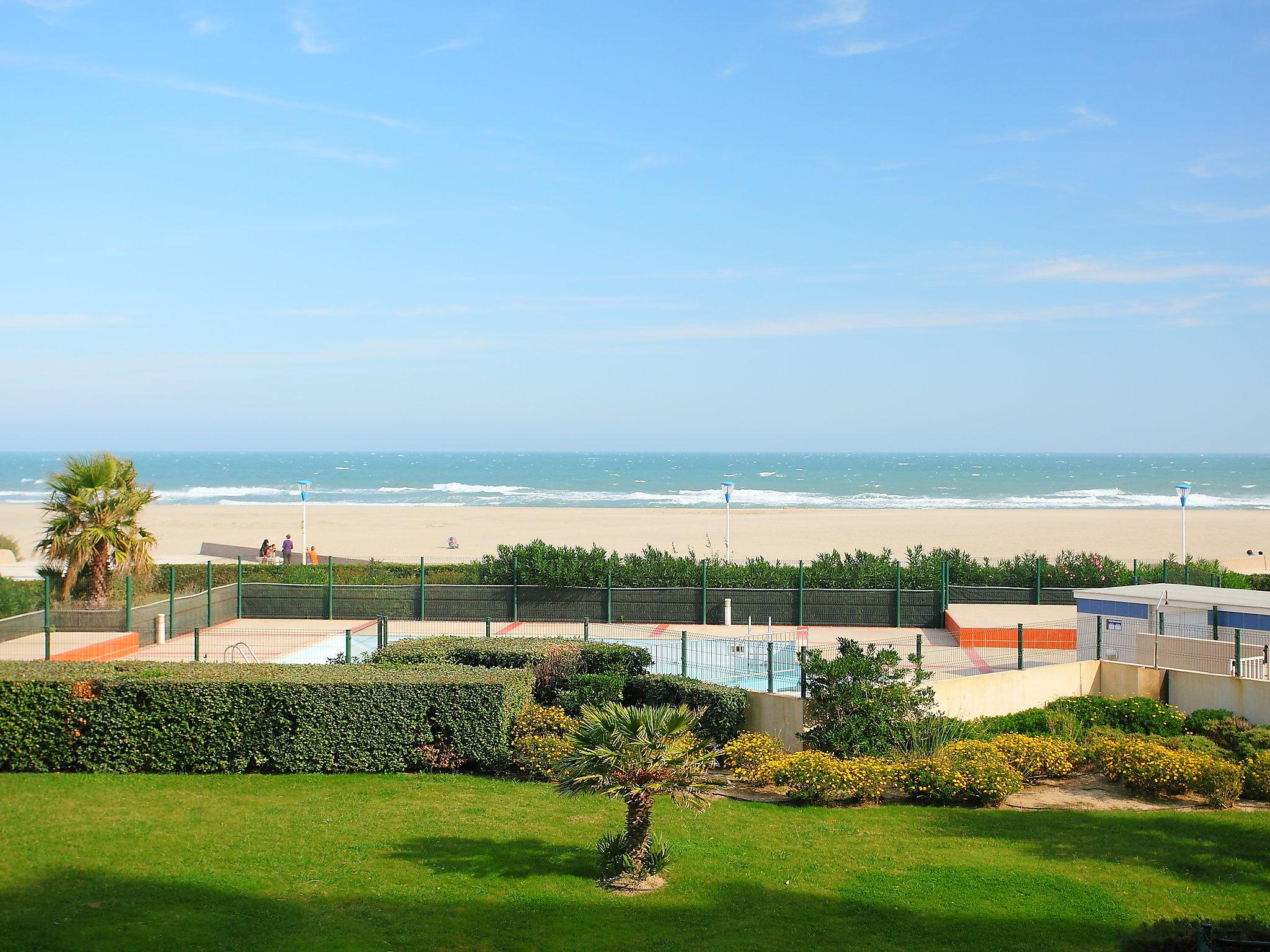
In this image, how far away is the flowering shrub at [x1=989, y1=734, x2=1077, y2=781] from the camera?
14180mm

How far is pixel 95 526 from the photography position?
24.2 metres

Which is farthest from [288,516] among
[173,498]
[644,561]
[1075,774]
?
[1075,774]

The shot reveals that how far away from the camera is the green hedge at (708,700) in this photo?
15.8 metres

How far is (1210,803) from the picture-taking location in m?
13.1

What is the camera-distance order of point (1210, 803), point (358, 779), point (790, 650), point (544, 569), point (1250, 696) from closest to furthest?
point (1210, 803)
point (358, 779)
point (1250, 696)
point (790, 650)
point (544, 569)

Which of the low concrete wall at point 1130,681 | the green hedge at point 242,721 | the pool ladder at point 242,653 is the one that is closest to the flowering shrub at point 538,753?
the green hedge at point 242,721

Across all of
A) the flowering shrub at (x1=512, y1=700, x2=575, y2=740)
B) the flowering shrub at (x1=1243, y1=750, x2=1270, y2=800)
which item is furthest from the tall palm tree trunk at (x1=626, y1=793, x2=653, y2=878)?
the flowering shrub at (x1=1243, y1=750, x2=1270, y2=800)

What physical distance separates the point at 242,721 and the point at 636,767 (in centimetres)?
674

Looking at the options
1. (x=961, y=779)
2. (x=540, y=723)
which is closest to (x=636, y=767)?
(x=540, y=723)

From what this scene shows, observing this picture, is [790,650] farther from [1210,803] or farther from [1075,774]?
[1210,803]

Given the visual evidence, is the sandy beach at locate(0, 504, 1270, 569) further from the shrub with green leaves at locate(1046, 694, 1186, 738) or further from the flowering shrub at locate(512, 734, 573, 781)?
the shrub with green leaves at locate(1046, 694, 1186, 738)

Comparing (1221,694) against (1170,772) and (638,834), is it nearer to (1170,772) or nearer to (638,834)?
(1170,772)

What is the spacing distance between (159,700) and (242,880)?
491 cm

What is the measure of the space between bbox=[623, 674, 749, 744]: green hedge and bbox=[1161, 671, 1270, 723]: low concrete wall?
7345 millimetres
